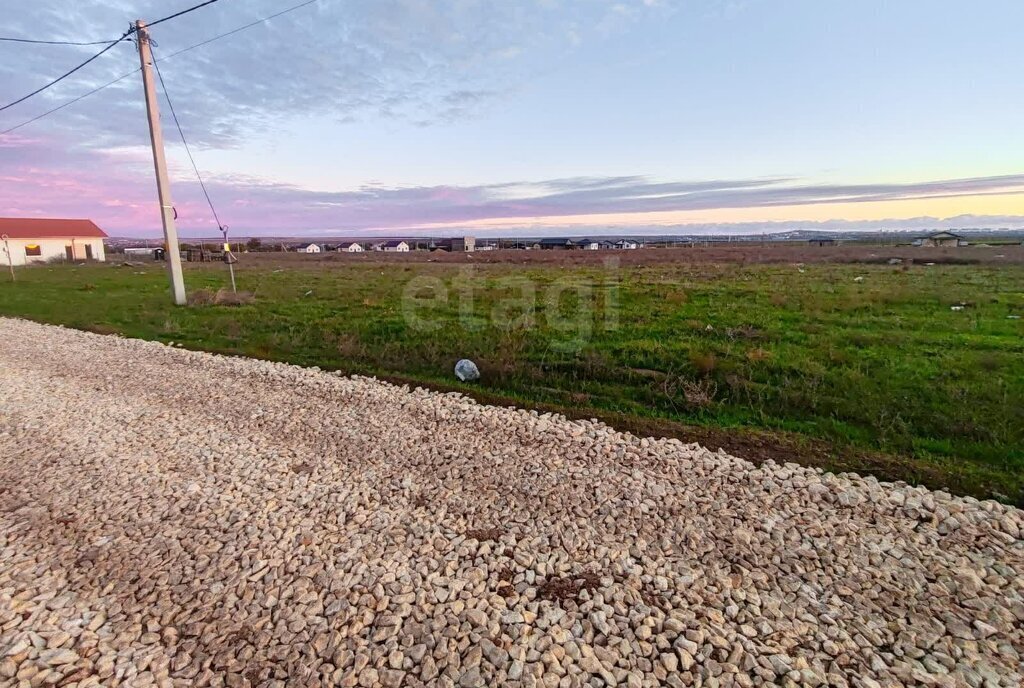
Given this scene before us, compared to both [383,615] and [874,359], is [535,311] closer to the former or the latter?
[874,359]

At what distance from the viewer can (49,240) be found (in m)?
55.2

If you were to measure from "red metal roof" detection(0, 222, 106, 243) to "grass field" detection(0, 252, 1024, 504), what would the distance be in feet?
154

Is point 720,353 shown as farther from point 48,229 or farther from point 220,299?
point 48,229

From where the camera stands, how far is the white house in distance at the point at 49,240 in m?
51.9

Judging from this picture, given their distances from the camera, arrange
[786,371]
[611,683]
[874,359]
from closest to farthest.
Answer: [611,683] < [786,371] < [874,359]

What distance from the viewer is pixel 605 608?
3.61 m

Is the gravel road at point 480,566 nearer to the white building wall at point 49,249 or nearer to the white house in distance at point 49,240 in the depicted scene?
the white building wall at point 49,249

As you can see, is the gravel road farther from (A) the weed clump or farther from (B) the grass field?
(A) the weed clump

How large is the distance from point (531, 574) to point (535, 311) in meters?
11.9

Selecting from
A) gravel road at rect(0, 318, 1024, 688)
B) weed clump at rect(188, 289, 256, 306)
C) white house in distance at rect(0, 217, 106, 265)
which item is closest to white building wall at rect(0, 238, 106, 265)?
white house in distance at rect(0, 217, 106, 265)

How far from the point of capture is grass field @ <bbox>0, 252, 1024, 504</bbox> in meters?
6.39

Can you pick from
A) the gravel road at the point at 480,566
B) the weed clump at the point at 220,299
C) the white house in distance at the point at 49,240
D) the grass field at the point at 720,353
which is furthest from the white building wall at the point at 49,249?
the gravel road at the point at 480,566

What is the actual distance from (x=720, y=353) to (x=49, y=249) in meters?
71.5

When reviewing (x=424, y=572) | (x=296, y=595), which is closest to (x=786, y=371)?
(x=424, y=572)
